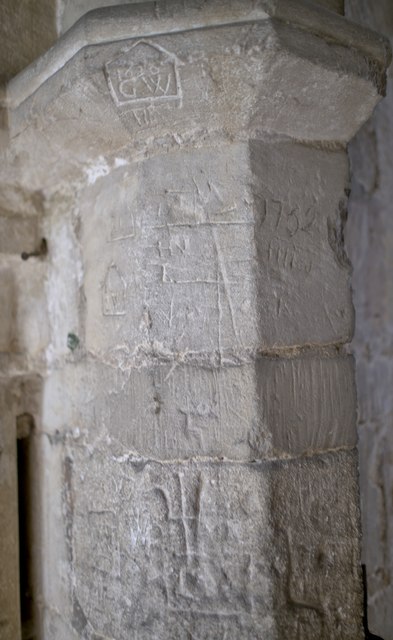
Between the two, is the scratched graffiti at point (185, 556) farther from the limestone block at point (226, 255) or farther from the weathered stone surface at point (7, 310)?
the weathered stone surface at point (7, 310)

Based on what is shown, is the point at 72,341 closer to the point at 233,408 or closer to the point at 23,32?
the point at 233,408

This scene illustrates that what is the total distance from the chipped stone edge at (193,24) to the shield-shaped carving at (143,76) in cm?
4

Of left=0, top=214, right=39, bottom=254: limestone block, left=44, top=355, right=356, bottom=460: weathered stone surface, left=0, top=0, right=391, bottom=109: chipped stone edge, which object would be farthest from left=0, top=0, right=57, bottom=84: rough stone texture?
left=44, top=355, right=356, bottom=460: weathered stone surface

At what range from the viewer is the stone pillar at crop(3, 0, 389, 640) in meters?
1.44

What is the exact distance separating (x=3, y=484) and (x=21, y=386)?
1.11 ft

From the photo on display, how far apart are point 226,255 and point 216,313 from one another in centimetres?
17

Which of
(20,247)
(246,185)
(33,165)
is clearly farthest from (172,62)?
(20,247)

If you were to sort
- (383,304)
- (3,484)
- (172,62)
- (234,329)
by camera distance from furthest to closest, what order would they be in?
(383,304)
(3,484)
(234,329)
(172,62)

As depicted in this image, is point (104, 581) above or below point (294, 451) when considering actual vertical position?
below

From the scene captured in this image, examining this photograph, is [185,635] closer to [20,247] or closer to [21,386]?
[21,386]

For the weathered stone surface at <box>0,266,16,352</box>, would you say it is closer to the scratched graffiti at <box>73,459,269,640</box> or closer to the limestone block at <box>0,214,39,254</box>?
the limestone block at <box>0,214,39,254</box>

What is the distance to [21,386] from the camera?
1.96 meters

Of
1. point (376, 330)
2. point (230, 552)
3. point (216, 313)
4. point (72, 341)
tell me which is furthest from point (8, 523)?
point (376, 330)

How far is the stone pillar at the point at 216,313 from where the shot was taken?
4.73 ft
